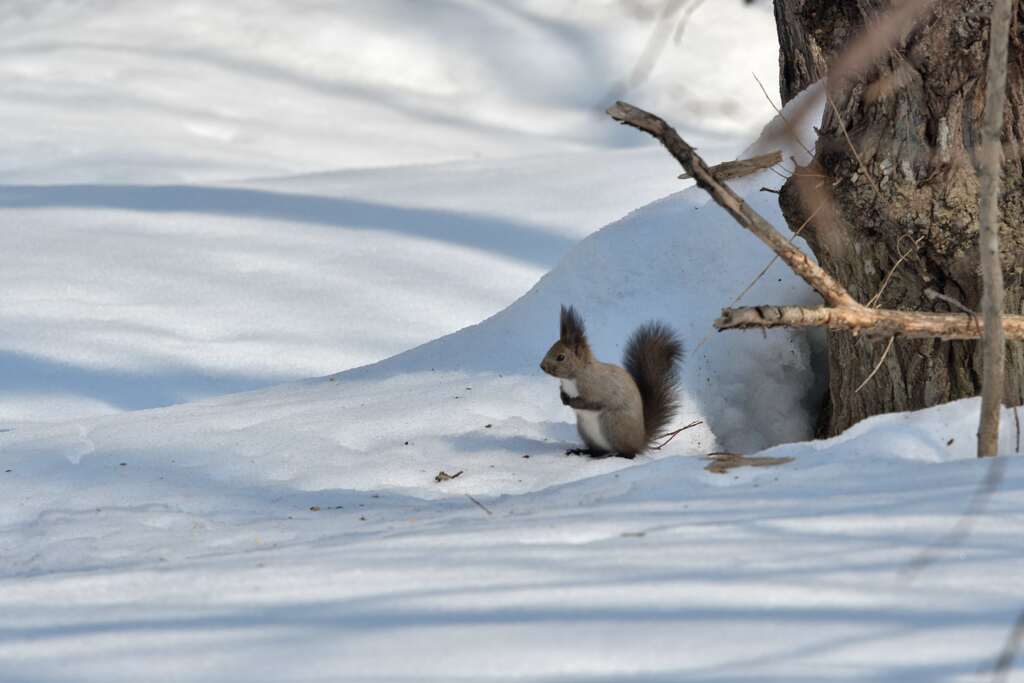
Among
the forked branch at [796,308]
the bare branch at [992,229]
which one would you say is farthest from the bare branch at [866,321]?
the bare branch at [992,229]

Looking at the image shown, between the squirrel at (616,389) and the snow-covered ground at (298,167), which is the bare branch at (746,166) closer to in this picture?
the squirrel at (616,389)

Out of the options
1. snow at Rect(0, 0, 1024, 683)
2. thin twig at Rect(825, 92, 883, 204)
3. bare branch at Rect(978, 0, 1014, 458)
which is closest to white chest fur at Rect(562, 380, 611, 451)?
snow at Rect(0, 0, 1024, 683)

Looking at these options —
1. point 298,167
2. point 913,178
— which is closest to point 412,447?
point 913,178

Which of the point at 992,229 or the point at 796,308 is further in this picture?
the point at 796,308

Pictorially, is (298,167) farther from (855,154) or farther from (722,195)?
(722,195)

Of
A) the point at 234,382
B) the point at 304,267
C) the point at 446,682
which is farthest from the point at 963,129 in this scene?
the point at 304,267

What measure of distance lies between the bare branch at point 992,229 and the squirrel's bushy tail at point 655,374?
1.44 m

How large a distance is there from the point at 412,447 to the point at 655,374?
2.69 ft

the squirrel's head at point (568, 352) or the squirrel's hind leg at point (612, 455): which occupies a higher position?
the squirrel's head at point (568, 352)

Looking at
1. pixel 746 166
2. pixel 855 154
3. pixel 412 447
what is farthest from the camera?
pixel 746 166

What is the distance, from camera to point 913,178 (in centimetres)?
349

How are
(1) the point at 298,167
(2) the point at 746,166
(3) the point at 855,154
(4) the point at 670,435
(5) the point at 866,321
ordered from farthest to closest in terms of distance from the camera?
(1) the point at 298,167
(2) the point at 746,166
(4) the point at 670,435
(3) the point at 855,154
(5) the point at 866,321

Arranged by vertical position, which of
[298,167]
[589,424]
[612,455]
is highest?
[298,167]

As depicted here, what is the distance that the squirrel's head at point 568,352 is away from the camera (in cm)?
400
